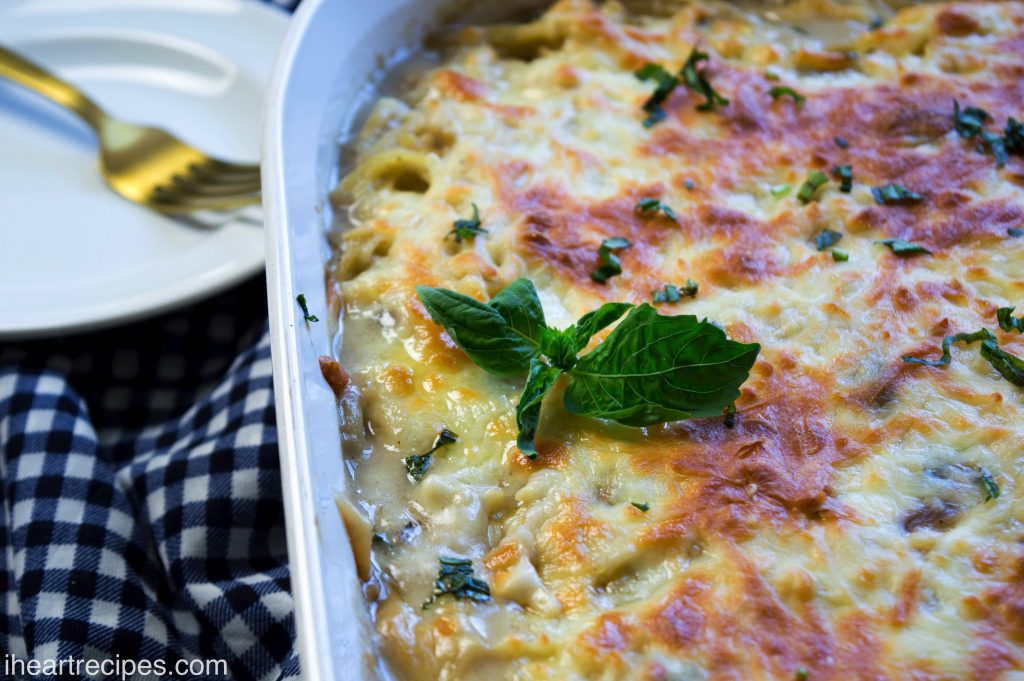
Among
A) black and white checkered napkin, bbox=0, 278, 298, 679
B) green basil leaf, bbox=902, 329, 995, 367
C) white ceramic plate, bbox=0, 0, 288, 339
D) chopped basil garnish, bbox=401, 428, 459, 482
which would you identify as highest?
green basil leaf, bbox=902, 329, 995, 367

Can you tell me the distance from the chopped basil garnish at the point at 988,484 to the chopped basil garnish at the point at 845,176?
0.82 m

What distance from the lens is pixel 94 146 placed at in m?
3.36

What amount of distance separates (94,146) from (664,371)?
234 centimetres

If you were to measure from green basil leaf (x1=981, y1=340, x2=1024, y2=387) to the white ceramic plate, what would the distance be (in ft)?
6.17

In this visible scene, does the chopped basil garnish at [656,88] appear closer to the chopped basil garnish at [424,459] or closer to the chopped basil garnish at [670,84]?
→ the chopped basil garnish at [670,84]

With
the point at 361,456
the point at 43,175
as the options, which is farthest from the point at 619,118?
the point at 43,175

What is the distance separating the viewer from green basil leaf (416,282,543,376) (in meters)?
1.92

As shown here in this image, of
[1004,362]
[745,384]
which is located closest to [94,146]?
[745,384]

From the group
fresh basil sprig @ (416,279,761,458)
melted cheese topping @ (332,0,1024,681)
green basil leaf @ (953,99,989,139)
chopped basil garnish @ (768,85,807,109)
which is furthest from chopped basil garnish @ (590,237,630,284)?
green basil leaf @ (953,99,989,139)

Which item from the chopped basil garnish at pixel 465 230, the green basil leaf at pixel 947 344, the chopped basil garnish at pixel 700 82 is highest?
the chopped basil garnish at pixel 700 82

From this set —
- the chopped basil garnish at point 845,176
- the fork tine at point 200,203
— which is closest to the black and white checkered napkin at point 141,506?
the fork tine at point 200,203

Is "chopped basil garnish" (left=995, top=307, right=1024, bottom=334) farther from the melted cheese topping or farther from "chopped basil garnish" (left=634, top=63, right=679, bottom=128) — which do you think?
"chopped basil garnish" (left=634, top=63, right=679, bottom=128)

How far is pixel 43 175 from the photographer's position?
323cm

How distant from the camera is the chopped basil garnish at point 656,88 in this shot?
2588 mm
